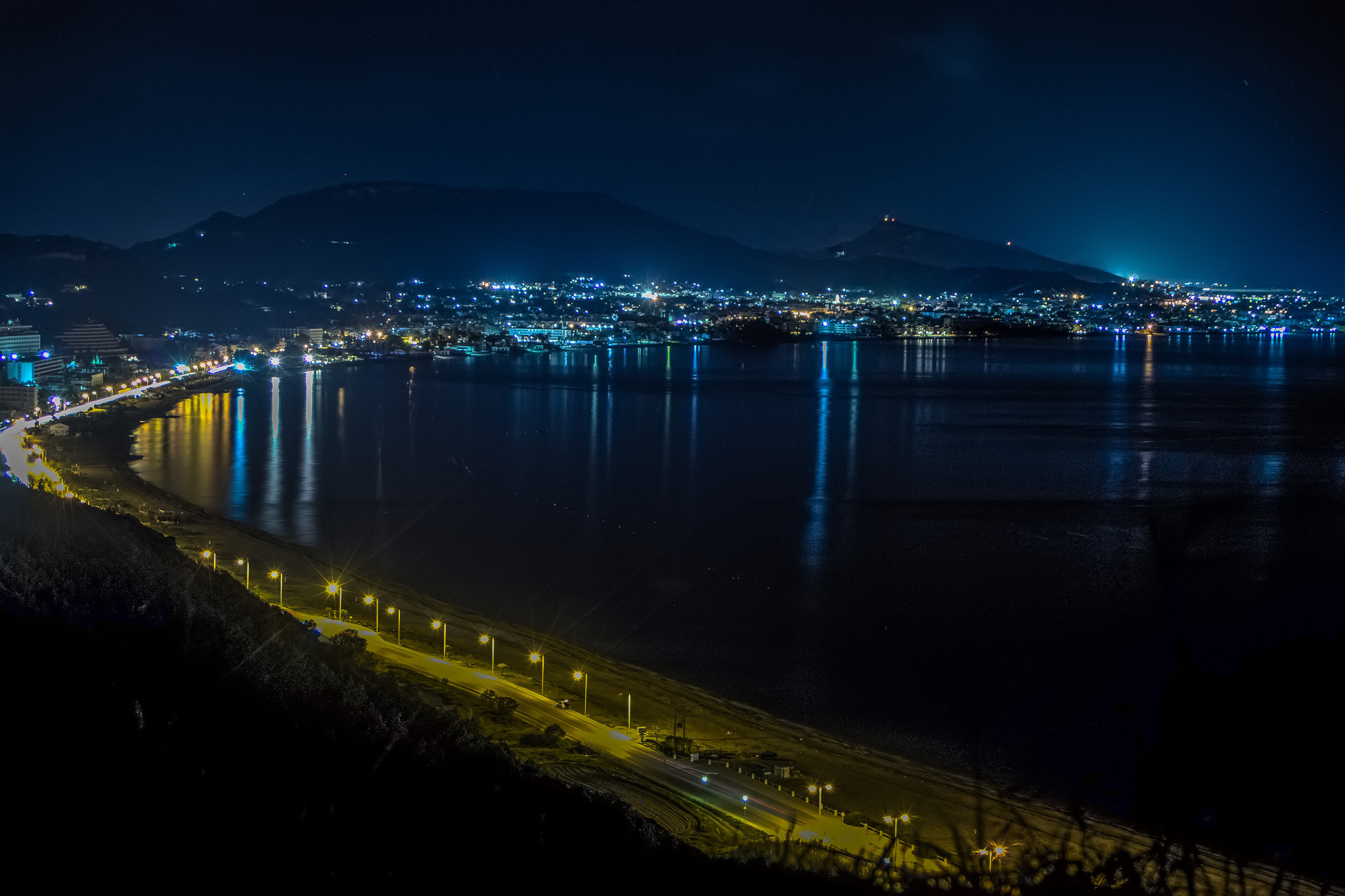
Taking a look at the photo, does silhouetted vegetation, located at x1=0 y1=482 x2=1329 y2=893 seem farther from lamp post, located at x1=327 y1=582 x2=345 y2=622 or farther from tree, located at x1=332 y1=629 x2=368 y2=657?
lamp post, located at x1=327 y1=582 x2=345 y2=622

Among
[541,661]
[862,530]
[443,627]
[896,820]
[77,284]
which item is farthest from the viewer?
Result: [77,284]

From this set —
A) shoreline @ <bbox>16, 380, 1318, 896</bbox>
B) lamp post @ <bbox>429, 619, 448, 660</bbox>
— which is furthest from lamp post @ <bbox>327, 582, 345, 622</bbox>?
lamp post @ <bbox>429, 619, 448, 660</bbox>

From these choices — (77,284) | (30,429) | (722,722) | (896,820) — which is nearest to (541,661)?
(722,722)

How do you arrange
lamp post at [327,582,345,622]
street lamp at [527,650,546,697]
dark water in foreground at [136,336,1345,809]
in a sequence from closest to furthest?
street lamp at [527,650,546,697] → dark water in foreground at [136,336,1345,809] → lamp post at [327,582,345,622]

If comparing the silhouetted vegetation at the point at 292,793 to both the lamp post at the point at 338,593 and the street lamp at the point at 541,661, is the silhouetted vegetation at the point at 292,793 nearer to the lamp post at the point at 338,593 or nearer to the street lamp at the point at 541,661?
the street lamp at the point at 541,661

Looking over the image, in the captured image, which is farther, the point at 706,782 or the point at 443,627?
the point at 443,627

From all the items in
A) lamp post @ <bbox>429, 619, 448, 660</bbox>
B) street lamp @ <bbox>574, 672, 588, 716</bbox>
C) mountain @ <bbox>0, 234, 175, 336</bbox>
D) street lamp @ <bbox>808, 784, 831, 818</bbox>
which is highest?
mountain @ <bbox>0, 234, 175, 336</bbox>

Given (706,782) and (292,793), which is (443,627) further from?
(292,793)

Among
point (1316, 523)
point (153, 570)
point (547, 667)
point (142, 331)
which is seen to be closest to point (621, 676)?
point (547, 667)
